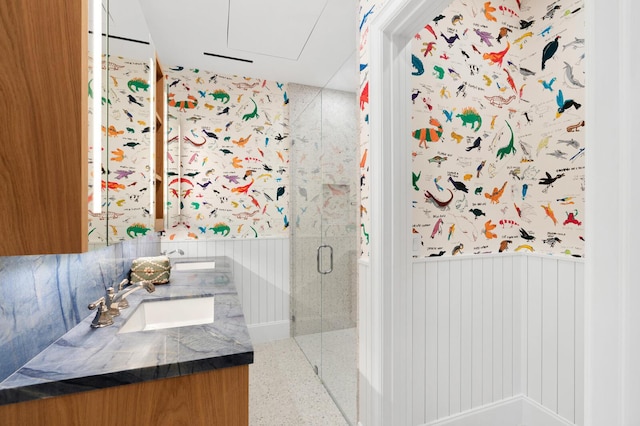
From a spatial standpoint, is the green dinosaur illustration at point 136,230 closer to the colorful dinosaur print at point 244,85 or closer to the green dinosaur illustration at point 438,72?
the green dinosaur illustration at point 438,72

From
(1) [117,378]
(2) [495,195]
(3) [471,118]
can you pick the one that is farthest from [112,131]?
(2) [495,195]

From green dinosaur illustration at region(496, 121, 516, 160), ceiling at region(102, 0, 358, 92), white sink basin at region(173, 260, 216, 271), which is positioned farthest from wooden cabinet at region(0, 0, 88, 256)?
green dinosaur illustration at region(496, 121, 516, 160)

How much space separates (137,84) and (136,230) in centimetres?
72

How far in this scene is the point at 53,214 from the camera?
29.1 inches

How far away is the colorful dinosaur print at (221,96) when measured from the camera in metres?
2.99

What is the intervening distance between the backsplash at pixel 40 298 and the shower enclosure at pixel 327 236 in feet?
4.29

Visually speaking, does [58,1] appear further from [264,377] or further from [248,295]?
[248,295]

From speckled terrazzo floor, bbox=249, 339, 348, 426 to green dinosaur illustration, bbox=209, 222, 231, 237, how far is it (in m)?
1.19

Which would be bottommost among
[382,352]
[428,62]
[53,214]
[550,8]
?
[382,352]

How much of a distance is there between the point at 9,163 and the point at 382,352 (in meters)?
1.46

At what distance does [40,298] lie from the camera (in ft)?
3.16

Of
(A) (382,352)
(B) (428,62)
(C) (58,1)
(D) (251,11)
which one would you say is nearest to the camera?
(C) (58,1)

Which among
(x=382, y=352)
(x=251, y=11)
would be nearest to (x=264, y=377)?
(x=382, y=352)

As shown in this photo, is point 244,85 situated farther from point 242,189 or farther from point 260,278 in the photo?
point 260,278
